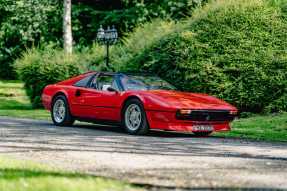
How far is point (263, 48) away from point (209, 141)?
25.4 feet

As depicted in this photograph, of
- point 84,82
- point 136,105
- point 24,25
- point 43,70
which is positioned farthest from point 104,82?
point 24,25

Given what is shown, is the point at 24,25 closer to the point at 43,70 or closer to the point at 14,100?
the point at 14,100

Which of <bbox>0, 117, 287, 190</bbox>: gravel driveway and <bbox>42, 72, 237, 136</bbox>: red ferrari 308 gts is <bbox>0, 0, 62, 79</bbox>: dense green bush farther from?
<bbox>0, 117, 287, 190</bbox>: gravel driveway

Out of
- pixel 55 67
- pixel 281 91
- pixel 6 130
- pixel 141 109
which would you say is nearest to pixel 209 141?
pixel 141 109

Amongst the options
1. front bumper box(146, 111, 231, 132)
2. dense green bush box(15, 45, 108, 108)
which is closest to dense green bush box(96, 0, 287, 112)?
dense green bush box(15, 45, 108, 108)

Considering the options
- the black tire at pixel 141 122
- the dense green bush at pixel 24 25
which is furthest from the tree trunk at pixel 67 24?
the black tire at pixel 141 122

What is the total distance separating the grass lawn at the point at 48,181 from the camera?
568 cm

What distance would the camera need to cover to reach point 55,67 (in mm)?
24094

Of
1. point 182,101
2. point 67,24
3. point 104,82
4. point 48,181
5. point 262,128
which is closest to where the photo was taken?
point 48,181

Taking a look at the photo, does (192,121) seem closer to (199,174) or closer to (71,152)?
(71,152)

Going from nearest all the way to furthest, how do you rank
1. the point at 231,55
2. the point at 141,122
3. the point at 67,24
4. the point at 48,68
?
1. the point at 141,122
2. the point at 231,55
3. the point at 48,68
4. the point at 67,24

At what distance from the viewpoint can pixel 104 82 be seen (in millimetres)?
13992

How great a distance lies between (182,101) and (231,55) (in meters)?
6.55

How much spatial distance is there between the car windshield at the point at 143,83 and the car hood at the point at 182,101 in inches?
19.3
